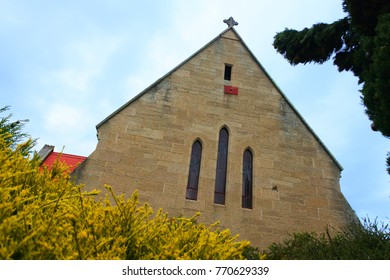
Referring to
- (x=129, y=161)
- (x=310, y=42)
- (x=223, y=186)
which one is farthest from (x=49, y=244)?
(x=310, y=42)

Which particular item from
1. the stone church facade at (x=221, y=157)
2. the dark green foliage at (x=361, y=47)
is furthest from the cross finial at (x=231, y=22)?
the stone church facade at (x=221, y=157)

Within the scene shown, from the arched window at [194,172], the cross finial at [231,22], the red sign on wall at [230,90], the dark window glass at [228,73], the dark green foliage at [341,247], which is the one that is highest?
the cross finial at [231,22]

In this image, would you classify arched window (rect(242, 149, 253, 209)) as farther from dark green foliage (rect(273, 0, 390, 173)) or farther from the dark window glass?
dark green foliage (rect(273, 0, 390, 173))

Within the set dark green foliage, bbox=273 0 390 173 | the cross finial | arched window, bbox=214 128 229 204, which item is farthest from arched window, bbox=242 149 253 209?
the cross finial

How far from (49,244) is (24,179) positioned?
1.78 m

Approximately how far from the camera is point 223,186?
8586mm

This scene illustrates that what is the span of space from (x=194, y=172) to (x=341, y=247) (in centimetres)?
392

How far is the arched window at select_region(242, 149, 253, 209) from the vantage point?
8448mm

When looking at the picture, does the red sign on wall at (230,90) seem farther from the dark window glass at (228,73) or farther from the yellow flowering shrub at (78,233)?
the yellow flowering shrub at (78,233)

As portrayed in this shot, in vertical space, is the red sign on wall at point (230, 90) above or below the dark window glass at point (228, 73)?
below

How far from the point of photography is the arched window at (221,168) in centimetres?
842

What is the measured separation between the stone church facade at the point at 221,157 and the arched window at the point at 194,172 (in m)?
0.03

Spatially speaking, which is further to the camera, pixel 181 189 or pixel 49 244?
pixel 181 189

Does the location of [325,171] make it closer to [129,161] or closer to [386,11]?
[386,11]
